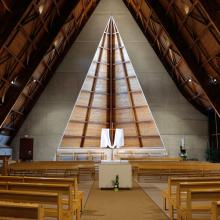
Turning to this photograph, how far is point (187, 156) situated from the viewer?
55.4 ft

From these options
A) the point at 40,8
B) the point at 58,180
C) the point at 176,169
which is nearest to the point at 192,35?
the point at 176,169

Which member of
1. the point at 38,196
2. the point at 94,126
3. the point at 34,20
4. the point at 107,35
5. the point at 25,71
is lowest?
the point at 38,196

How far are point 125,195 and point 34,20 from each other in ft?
24.1

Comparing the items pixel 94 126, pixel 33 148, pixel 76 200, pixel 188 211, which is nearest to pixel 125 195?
pixel 76 200

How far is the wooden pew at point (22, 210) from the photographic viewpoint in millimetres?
2336

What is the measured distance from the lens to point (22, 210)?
2.40 m

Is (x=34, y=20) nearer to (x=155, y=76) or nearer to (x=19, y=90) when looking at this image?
(x=19, y=90)

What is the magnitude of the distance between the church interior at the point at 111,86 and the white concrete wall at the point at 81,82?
6 cm

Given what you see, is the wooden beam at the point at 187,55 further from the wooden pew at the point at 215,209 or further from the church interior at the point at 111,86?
the wooden pew at the point at 215,209

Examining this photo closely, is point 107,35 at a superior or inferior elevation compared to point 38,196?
superior

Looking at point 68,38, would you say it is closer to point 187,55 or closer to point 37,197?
point 187,55

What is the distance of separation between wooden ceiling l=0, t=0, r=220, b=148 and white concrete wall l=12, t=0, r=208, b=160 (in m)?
1.01

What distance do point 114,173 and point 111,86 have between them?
450 inches

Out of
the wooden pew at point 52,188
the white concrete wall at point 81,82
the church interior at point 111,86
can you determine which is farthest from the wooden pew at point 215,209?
the white concrete wall at point 81,82
